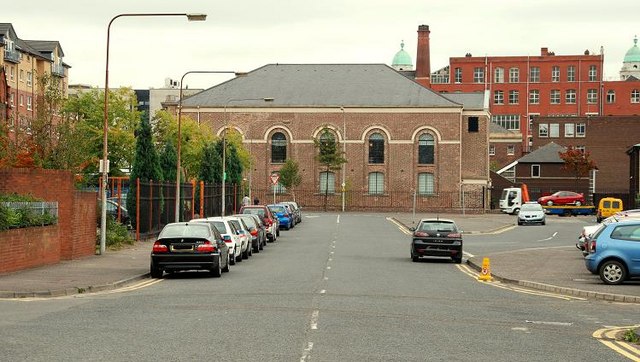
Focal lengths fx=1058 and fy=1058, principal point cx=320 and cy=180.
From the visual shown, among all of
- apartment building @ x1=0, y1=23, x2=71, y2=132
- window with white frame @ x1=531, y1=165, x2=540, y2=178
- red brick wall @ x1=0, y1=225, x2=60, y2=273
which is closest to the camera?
red brick wall @ x1=0, y1=225, x2=60, y2=273

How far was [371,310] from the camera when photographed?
1881cm

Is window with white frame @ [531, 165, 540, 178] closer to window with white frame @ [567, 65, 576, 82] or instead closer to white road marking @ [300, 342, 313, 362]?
window with white frame @ [567, 65, 576, 82]

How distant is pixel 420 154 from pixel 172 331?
87.7m

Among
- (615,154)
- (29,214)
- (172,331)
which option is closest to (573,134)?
(615,154)

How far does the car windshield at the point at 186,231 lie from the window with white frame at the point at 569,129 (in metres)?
108

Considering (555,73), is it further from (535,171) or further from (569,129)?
(535,171)

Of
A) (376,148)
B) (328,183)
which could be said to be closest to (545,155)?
(376,148)

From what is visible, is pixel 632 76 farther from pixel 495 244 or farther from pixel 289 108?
pixel 495 244

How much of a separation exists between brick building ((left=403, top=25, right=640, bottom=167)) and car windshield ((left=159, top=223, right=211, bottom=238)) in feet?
388

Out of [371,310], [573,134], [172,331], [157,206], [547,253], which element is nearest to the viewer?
[172,331]

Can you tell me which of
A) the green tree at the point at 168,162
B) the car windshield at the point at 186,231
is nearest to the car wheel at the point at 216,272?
the car windshield at the point at 186,231

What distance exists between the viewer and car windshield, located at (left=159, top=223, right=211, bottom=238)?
26906mm

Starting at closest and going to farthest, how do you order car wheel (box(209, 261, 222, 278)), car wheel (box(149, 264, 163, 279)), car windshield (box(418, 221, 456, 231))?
car wheel (box(149, 264, 163, 279)), car wheel (box(209, 261, 222, 278)), car windshield (box(418, 221, 456, 231))

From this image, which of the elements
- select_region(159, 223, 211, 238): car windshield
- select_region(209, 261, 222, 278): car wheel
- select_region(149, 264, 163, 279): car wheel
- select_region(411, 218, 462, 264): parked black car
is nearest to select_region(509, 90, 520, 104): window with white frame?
select_region(411, 218, 462, 264): parked black car
